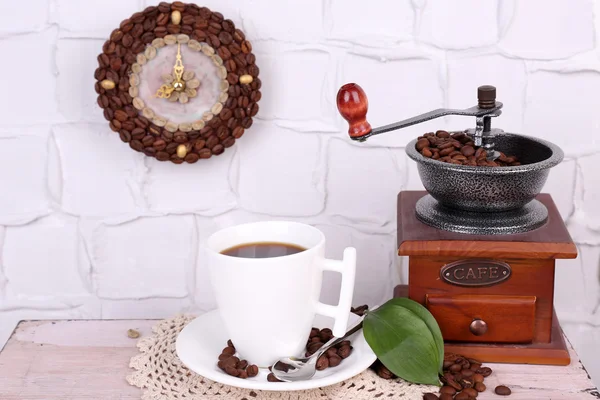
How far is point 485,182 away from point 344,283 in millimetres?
224

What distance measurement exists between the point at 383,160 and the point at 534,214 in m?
0.34

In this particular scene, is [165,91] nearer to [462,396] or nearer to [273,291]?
[273,291]

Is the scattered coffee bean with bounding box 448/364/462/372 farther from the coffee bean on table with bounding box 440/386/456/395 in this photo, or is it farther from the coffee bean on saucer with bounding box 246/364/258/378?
the coffee bean on saucer with bounding box 246/364/258/378

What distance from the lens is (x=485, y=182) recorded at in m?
1.02

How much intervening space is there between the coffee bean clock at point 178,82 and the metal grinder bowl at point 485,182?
34cm

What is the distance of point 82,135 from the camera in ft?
4.53

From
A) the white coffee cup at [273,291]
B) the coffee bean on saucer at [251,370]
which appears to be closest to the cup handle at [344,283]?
the white coffee cup at [273,291]

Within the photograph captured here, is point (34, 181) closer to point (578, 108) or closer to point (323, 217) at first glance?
point (323, 217)

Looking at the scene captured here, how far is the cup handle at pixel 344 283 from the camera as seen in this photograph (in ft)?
3.35

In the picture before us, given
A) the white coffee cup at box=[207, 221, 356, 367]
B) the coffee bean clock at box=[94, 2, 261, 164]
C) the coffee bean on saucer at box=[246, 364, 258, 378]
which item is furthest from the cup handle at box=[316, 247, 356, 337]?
the coffee bean clock at box=[94, 2, 261, 164]

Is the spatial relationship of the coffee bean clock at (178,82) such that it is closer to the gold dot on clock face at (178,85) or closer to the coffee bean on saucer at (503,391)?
the gold dot on clock face at (178,85)

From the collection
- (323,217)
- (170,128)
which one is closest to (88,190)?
(170,128)

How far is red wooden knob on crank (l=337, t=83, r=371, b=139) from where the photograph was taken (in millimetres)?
1029

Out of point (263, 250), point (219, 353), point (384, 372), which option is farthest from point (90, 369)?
point (384, 372)
